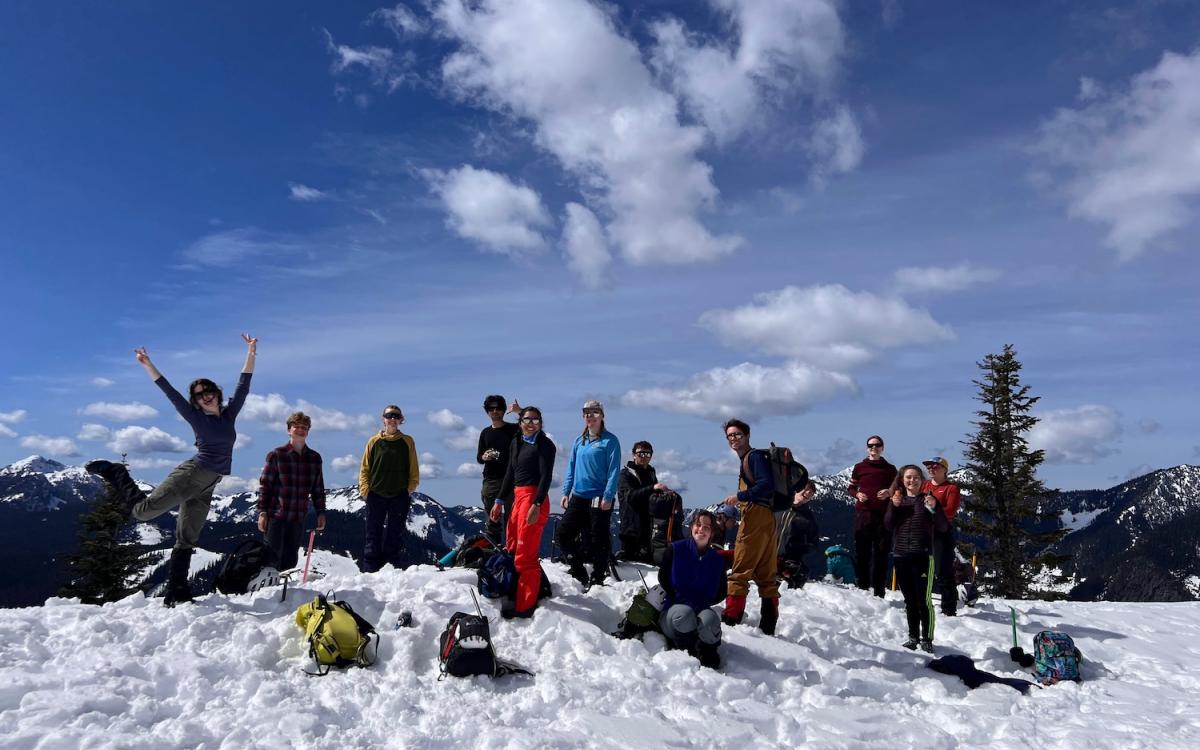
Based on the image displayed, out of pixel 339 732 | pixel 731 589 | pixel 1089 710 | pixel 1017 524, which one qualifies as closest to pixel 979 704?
pixel 1089 710

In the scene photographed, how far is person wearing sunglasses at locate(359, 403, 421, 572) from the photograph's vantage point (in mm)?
11086

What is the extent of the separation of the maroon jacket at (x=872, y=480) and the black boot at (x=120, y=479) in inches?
437

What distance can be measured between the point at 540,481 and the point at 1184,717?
823 centimetres

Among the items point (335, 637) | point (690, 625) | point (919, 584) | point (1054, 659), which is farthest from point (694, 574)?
point (1054, 659)

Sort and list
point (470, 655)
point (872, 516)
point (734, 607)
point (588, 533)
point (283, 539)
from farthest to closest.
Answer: point (872, 516) < point (588, 533) < point (283, 539) < point (734, 607) < point (470, 655)

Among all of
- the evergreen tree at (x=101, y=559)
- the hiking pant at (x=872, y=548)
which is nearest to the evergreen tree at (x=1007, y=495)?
the hiking pant at (x=872, y=548)

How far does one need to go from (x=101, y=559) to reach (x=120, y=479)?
1193 inches

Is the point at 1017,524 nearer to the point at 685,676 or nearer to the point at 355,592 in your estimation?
the point at 685,676

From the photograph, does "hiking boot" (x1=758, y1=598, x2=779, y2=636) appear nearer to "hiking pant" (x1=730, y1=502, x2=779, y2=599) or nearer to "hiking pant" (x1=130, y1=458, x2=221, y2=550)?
"hiking pant" (x1=730, y1=502, x2=779, y2=599)

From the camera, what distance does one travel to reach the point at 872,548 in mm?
12859

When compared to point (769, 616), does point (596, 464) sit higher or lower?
higher

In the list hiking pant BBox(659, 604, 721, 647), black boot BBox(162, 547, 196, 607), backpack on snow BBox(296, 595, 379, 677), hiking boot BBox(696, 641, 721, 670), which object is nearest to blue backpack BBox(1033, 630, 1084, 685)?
hiking boot BBox(696, 641, 721, 670)

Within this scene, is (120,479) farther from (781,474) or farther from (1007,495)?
(1007,495)

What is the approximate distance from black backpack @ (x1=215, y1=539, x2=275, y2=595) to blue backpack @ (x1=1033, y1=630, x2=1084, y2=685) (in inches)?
426
